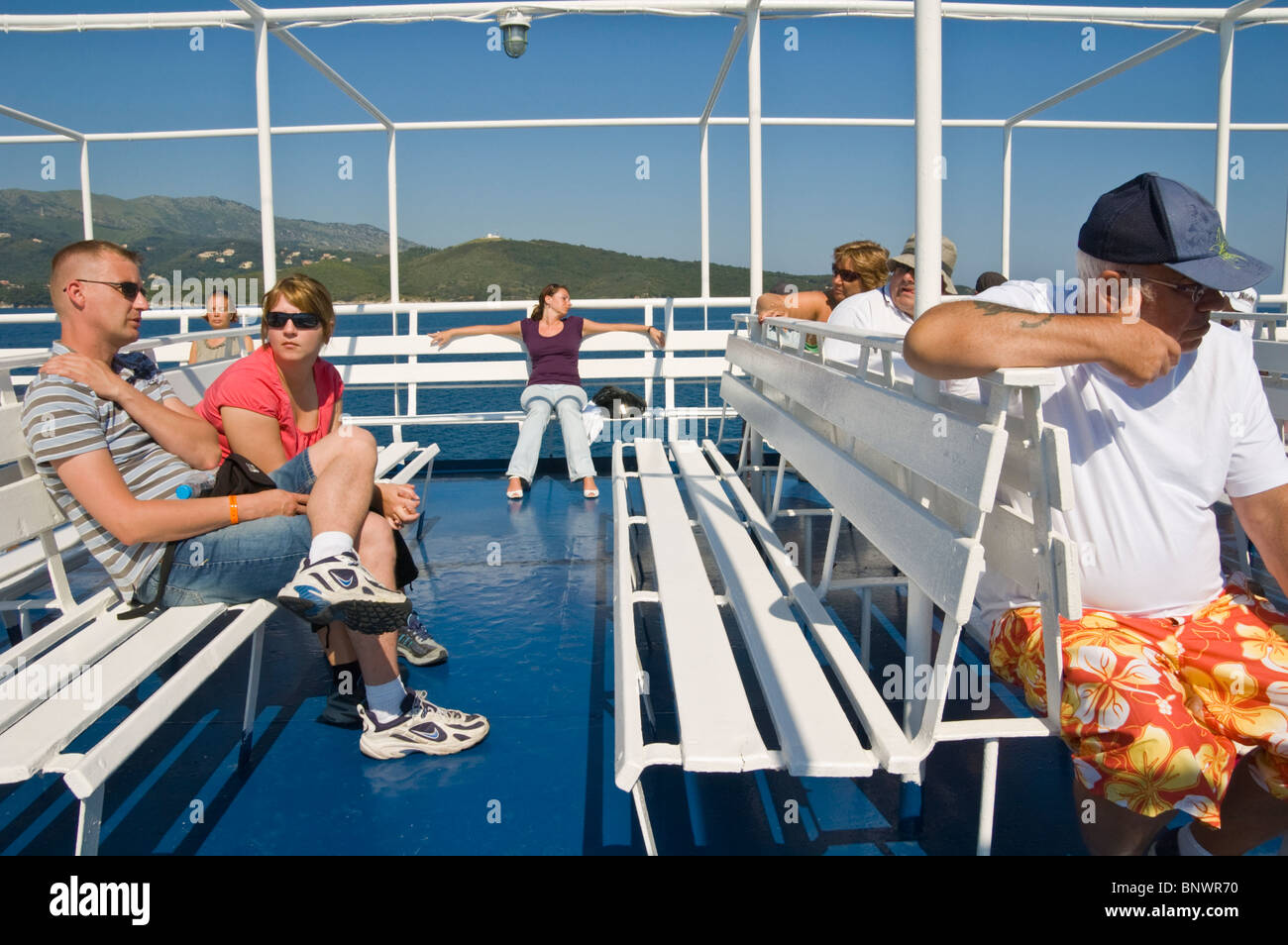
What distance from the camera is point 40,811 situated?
2.19 m

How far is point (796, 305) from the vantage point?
4.93 metres

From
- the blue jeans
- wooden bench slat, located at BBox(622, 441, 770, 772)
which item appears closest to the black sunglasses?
wooden bench slat, located at BBox(622, 441, 770, 772)

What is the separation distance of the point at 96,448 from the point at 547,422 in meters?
3.87

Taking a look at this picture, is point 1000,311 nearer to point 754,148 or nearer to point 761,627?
point 761,627

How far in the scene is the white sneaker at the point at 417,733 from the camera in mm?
2402

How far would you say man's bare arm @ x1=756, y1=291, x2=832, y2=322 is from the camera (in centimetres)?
482

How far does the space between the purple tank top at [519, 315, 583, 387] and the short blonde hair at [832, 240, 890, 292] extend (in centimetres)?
225

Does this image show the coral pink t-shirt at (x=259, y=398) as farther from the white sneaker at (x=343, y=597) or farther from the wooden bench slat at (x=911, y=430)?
the wooden bench slat at (x=911, y=430)

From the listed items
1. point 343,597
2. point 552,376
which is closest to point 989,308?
point 343,597

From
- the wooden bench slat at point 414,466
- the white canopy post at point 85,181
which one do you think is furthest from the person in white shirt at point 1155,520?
the white canopy post at point 85,181

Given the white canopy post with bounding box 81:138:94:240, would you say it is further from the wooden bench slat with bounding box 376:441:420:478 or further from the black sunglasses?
the black sunglasses

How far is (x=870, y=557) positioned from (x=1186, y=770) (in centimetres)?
274

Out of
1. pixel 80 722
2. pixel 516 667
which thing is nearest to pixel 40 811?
pixel 80 722
